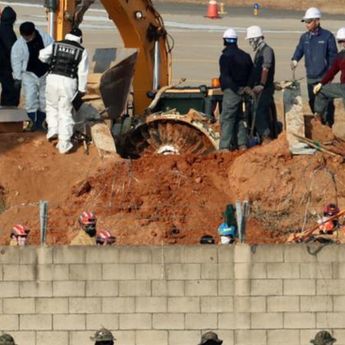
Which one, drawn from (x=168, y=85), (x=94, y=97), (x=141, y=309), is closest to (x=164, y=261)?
(x=141, y=309)

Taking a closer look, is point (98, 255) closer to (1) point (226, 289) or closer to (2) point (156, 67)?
(1) point (226, 289)

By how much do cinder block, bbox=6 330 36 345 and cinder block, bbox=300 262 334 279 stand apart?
104 inches

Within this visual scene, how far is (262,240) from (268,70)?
3803mm

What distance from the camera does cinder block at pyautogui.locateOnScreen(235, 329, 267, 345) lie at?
19766mm

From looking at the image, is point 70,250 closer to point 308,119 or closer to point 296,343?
point 296,343

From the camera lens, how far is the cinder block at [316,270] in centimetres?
1977

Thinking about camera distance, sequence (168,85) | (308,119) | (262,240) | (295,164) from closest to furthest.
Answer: (262,240) → (295,164) → (308,119) → (168,85)

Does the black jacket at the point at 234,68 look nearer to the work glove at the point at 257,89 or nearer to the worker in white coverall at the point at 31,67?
the work glove at the point at 257,89

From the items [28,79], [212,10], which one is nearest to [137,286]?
[28,79]

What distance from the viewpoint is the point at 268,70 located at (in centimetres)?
2633

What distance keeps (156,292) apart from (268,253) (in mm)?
1133

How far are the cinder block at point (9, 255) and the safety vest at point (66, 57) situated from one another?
5.53m

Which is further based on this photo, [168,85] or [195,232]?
[168,85]

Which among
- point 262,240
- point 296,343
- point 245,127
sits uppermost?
point 245,127
